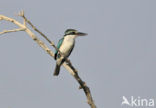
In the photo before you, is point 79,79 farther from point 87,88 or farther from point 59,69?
point 59,69

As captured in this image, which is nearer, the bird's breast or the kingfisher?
the kingfisher

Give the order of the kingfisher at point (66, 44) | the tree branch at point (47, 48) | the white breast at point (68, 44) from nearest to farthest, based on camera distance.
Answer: the tree branch at point (47, 48), the kingfisher at point (66, 44), the white breast at point (68, 44)

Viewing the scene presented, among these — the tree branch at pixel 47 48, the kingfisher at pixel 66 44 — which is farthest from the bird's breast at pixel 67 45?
the tree branch at pixel 47 48

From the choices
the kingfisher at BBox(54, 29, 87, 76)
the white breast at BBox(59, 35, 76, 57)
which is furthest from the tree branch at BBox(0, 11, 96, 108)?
the white breast at BBox(59, 35, 76, 57)

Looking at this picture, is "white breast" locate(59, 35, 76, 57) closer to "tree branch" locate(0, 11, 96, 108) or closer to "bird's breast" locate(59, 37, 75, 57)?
"bird's breast" locate(59, 37, 75, 57)

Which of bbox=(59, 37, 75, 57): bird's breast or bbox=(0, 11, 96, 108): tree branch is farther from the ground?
bbox=(0, 11, 96, 108): tree branch

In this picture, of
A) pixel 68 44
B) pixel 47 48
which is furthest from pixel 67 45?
pixel 47 48

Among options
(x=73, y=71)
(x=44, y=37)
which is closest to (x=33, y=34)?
(x=44, y=37)

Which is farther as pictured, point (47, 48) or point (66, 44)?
point (66, 44)

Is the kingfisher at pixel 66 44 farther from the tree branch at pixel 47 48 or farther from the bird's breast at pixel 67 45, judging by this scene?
the tree branch at pixel 47 48

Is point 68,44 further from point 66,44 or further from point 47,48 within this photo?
point 47,48

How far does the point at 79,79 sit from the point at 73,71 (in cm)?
20

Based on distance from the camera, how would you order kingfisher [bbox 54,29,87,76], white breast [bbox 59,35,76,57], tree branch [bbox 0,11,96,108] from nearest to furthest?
tree branch [bbox 0,11,96,108] → kingfisher [bbox 54,29,87,76] → white breast [bbox 59,35,76,57]

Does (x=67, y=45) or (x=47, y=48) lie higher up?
(x=47, y=48)
